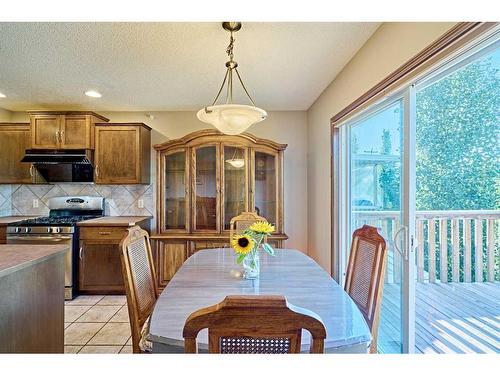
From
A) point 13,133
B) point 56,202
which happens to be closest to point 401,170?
point 56,202

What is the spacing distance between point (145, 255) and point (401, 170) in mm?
1721

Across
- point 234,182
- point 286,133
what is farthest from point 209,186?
point 286,133

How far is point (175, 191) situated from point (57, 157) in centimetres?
153

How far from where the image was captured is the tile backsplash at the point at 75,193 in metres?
4.07

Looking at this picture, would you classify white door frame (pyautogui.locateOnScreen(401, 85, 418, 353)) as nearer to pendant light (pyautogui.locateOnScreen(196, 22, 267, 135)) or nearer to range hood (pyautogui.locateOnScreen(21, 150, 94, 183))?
pendant light (pyautogui.locateOnScreen(196, 22, 267, 135))

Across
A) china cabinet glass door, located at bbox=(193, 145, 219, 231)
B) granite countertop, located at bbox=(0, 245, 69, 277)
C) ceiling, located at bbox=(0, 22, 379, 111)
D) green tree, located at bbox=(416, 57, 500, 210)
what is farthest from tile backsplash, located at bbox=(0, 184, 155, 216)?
green tree, located at bbox=(416, 57, 500, 210)

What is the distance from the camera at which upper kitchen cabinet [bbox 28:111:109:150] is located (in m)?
3.63

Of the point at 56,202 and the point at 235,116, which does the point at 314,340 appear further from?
the point at 56,202

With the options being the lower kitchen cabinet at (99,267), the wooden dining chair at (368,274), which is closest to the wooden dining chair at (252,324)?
the wooden dining chair at (368,274)

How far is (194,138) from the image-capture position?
3691 mm

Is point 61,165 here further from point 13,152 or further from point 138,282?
point 138,282

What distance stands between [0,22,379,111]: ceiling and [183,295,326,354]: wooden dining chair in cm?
178

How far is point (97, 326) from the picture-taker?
275cm
